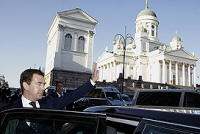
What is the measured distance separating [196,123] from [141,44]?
7965cm

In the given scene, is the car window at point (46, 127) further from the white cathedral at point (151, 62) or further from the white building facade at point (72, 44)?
the white cathedral at point (151, 62)

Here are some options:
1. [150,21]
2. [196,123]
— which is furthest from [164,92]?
[150,21]

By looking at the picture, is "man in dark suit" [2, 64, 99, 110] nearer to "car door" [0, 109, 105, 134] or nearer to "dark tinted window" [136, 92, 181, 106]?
"car door" [0, 109, 105, 134]

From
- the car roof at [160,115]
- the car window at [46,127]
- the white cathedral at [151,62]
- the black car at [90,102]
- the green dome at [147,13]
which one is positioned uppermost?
the green dome at [147,13]

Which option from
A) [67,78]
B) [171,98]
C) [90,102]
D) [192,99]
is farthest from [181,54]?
[171,98]

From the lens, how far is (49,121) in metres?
2.28

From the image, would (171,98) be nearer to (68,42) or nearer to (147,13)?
(68,42)

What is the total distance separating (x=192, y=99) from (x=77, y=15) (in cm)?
4356

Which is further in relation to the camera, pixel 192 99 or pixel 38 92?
pixel 192 99

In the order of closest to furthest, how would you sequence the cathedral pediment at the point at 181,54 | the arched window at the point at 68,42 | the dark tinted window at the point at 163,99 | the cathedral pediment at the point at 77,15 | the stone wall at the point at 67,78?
the dark tinted window at the point at 163,99
the stone wall at the point at 67,78
the arched window at the point at 68,42
the cathedral pediment at the point at 77,15
the cathedral pediment at the point at 181,54

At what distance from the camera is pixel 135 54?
80.5 m

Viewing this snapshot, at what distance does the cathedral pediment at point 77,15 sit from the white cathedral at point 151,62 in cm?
2511

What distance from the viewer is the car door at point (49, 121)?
2.11 meters

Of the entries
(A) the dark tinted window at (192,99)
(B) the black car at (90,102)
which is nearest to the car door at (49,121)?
(A) the dark tinted window at (192,99)
